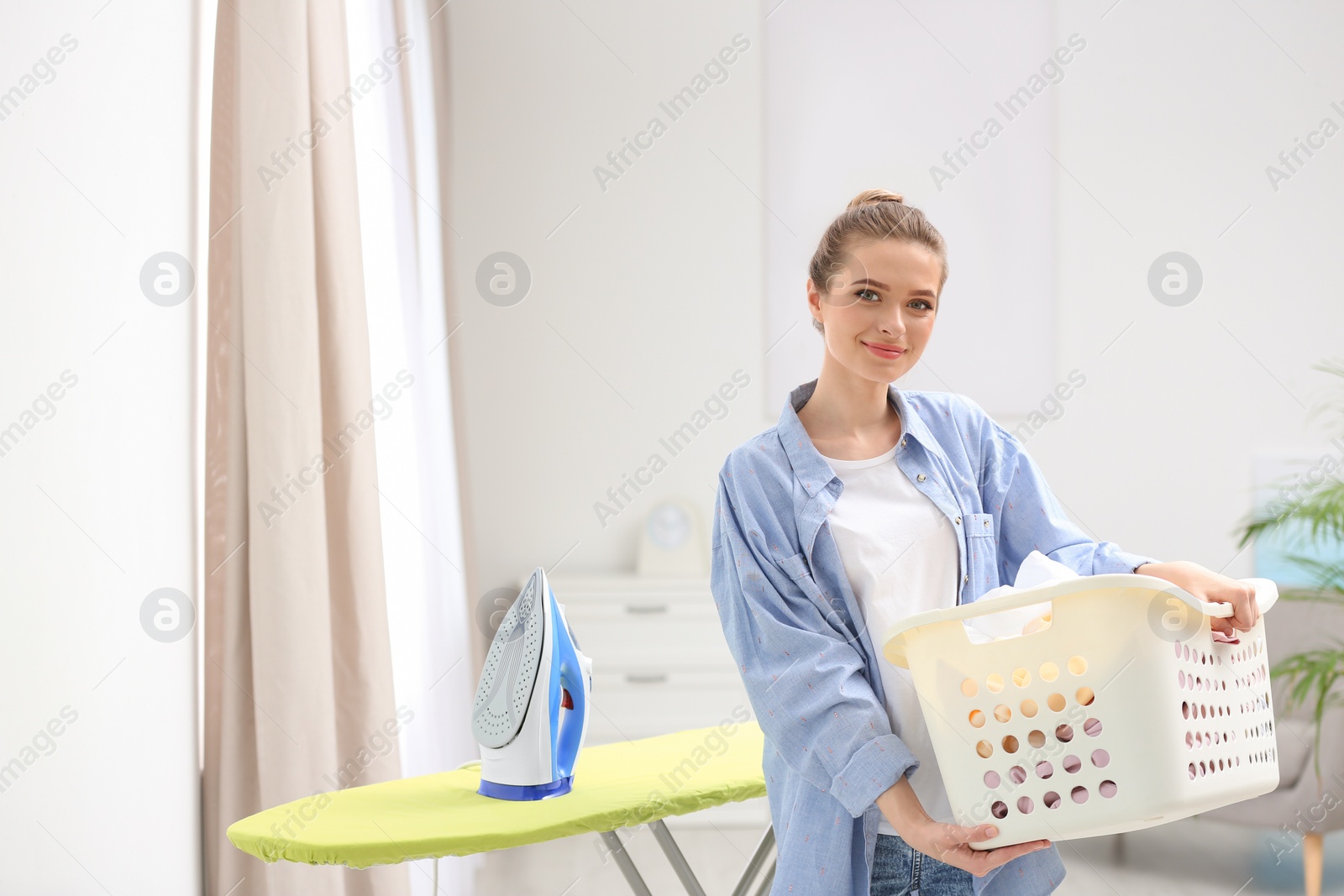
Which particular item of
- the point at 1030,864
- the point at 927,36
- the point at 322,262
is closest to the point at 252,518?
the point at 322,262

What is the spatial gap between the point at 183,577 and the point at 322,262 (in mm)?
647

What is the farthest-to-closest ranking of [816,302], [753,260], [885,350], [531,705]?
1. [753,260]
2. [531,705]
3. [816,302]
4. [885,350]

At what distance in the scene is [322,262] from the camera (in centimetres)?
195

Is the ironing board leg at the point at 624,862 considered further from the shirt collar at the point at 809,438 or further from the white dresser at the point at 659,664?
the white dresser at the point at 659,664

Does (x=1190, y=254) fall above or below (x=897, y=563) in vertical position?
above

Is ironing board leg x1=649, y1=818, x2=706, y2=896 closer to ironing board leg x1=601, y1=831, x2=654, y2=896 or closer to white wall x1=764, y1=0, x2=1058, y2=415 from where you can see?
ironing board leg x1=601, y1=831, x2=654, y2=896

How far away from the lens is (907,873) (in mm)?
1100

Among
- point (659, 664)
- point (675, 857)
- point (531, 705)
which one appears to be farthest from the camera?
point (659, 664)

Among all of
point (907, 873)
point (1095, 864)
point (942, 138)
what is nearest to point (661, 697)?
point (1095, 864)

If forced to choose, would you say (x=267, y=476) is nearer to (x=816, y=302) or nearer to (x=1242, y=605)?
(x=816, y=302)

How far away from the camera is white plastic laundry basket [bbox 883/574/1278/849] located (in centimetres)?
87

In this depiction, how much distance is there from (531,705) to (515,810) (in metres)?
0.14

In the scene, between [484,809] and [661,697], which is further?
[661,697]

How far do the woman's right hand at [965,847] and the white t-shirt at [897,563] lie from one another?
9cm
